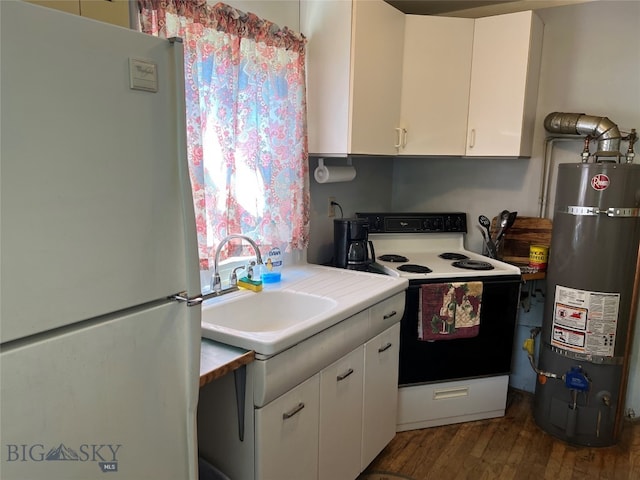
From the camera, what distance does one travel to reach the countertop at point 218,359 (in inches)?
49.9

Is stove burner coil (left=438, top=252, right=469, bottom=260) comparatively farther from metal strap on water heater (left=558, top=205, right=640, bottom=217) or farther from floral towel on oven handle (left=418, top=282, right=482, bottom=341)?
metal strap on water heater (left=558, top=205, right=640, bottom=217)

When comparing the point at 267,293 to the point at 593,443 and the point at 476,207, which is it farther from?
the point at 593,443

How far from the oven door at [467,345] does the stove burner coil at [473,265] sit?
127mm

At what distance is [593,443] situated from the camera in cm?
241

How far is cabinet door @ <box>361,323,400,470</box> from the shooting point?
6.59 ft

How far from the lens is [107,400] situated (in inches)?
35.0

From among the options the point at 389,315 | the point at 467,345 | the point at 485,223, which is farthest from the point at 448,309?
the point at 485,223

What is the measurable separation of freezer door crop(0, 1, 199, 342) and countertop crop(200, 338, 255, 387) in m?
0.38

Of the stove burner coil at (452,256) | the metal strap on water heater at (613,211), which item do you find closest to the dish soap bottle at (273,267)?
the stove burner coil at (452,256)

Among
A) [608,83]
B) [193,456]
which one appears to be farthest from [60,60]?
[608,83]

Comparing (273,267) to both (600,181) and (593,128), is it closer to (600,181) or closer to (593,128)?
(600,181)

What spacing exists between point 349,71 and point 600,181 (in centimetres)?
130

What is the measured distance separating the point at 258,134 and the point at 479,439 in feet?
6.43

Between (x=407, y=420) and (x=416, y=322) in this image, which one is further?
(x=407, y=420)
